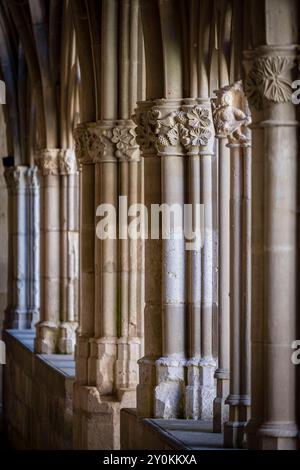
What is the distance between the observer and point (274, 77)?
303 inches

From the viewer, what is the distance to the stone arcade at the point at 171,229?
25.6 feet

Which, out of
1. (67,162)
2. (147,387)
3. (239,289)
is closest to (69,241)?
(67,162)

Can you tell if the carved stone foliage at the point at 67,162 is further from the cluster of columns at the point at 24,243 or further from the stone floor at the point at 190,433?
the stone floor at the point at 190,433

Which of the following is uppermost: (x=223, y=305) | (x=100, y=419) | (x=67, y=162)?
(x=67, y=162)

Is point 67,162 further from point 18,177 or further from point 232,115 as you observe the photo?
point 232,115

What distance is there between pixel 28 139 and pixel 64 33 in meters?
4.15

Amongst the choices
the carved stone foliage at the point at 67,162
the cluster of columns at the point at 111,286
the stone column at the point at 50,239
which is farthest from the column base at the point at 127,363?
the carved stone foliage at the point at 67,162

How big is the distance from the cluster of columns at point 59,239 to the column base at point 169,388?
6118mm

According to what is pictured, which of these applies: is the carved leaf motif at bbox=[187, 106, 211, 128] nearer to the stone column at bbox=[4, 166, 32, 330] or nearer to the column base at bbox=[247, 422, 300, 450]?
the column base at bbox=[247, 422, 300, 450]

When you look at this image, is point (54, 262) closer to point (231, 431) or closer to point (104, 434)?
point (104, 434)

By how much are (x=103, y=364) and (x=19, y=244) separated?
7.67m

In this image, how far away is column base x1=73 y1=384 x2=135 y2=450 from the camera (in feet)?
40.8

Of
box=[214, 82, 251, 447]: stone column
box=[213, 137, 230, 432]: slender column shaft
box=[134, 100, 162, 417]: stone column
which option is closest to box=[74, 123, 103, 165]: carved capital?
box=[134, 100, 162, 417]: stone column

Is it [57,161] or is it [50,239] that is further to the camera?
[50,239]
